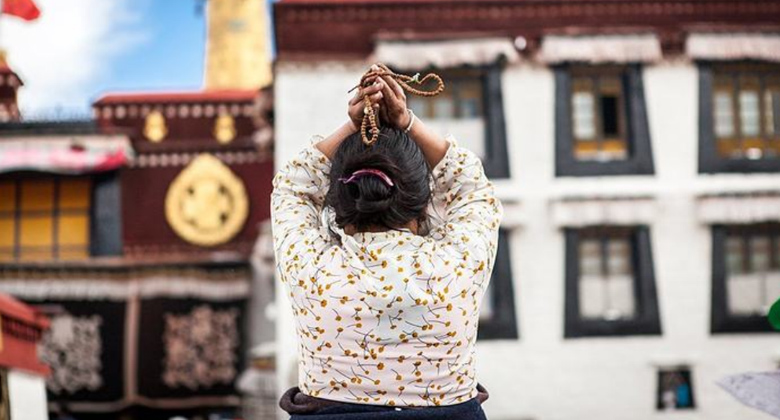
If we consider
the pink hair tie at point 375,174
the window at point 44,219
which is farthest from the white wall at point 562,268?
the pink hair tie at point 375,174

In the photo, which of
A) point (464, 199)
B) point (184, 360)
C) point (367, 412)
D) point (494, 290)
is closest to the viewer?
point (367, 412)

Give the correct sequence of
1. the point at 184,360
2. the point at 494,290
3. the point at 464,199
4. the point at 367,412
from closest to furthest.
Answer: the point at 367,412, the point at 464,199, the point at 494,290, the point at 184,360

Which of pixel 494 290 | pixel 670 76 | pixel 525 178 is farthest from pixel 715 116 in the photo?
pixel 494 290

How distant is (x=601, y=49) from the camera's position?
49.4 feet

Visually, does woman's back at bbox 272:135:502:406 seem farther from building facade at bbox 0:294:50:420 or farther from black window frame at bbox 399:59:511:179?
black window frame at bbox 399:59:511:179

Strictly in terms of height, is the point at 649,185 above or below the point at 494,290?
above

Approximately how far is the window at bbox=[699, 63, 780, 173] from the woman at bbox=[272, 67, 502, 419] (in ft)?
43.7

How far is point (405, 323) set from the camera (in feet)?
7.77

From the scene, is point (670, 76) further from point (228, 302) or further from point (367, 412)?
point (367, 412)

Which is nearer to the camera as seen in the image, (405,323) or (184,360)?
(405,323)

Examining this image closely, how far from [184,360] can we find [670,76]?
327 inches

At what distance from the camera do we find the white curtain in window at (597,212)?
1480 centimetres

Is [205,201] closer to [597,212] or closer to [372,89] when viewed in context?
[597,212]

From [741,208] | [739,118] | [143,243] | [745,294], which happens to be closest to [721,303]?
[745,294]
